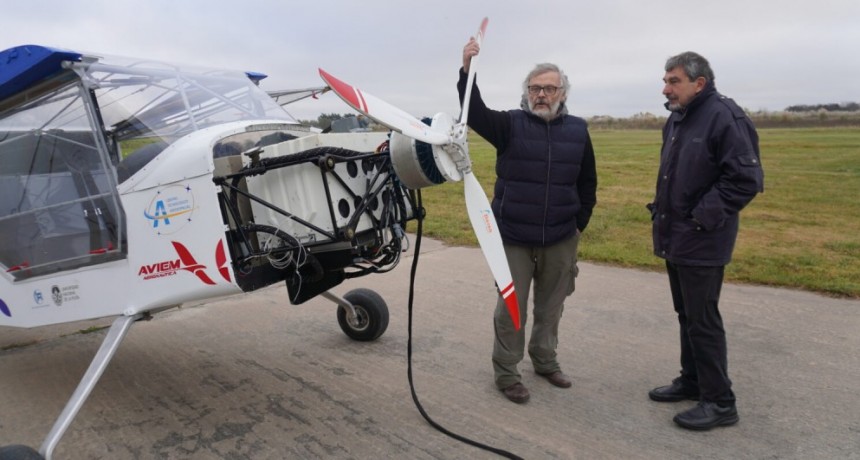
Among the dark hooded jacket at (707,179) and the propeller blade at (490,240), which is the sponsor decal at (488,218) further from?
the dark hooded jacket at (707,179)

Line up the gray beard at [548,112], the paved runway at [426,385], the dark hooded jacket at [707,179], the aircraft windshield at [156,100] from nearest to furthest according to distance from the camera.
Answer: the dark hooded jacket at [707,179] → the paved runway at [426,385] → the aircraft windshield at [156,100] → the gray beard at [548,112]

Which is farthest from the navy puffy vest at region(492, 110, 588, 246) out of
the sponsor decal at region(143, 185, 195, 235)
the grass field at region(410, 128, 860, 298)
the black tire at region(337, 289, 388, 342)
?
the grass field at region(410, 128, 860, 298)

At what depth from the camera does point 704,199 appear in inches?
129

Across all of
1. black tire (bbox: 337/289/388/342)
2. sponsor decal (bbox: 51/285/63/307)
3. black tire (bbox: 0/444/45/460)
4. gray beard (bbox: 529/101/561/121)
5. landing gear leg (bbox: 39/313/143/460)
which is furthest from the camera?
black tire (bbox: 337/289/388/342)

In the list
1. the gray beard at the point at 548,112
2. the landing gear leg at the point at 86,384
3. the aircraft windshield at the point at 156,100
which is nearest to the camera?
the landing gear leg at the point at 86,384

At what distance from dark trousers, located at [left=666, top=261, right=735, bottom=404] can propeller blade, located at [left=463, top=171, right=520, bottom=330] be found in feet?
3.37

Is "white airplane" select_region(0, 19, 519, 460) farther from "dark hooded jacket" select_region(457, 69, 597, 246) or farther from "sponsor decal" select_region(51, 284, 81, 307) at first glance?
"dark hooded jacket" select_region(457, 69, 597, 246)

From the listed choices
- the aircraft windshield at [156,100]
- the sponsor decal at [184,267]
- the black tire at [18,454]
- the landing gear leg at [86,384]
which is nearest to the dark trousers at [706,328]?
the sponsor decal at [184,267]

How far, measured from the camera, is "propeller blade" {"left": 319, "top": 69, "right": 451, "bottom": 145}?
2646mm

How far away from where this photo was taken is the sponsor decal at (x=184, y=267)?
323 cm

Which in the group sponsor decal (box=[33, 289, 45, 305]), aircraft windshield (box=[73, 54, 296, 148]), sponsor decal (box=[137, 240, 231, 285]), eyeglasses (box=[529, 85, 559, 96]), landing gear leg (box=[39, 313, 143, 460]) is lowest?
landing gear leg (box=[39, 313, 143, 460])

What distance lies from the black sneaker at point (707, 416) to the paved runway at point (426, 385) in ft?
0.16

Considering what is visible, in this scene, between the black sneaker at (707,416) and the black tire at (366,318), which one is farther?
the black tire at (366,318)

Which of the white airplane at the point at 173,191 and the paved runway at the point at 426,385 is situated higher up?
the white airplane at the point at 173,191
